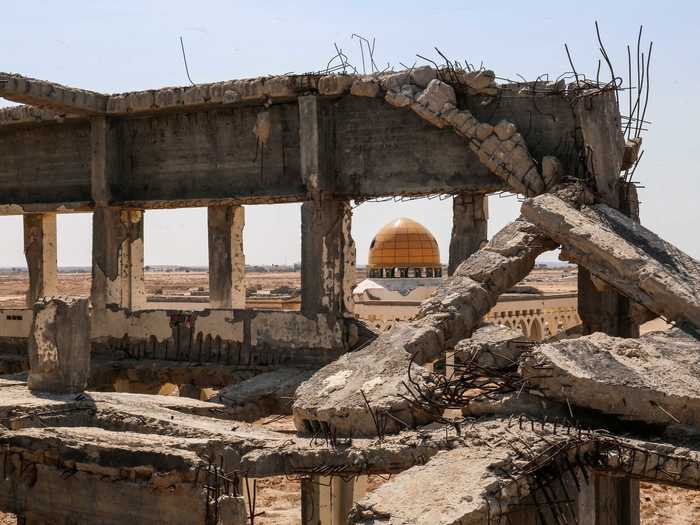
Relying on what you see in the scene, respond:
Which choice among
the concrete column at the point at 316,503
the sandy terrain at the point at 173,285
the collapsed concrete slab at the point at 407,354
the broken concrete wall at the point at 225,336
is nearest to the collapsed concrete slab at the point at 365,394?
the collapsed concrete slab at the point at 407,354

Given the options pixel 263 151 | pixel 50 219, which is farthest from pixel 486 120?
pixel 50 219

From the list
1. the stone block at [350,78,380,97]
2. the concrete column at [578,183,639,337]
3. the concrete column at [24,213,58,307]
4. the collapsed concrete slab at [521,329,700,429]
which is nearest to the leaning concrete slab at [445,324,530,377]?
the collapsed concrete slab at [521,329,700,429]

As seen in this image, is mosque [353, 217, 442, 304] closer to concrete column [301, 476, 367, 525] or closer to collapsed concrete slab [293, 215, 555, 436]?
concrete column [301, 476, 367, 525]

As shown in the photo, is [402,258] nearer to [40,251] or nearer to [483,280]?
[40,251]

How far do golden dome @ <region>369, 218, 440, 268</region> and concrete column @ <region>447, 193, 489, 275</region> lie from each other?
17.8 meters

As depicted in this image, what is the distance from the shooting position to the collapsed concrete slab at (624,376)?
22.2 ft

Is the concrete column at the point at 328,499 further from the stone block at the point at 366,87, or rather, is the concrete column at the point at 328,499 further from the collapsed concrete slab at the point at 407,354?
the stone block at the point at 366,87

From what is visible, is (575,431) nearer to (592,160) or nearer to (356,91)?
(592,160)

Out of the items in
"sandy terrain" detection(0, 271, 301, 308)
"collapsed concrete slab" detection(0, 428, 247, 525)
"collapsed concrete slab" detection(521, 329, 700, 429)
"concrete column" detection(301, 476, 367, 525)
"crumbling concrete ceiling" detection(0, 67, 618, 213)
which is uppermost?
"crumbling concrete ceiling" detection(0, 67, 618, 213)

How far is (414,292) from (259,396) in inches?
526

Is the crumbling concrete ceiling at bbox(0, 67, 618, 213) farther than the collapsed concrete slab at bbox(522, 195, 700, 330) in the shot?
Yes

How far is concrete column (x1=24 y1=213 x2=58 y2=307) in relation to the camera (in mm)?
14789

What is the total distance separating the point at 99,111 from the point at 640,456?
380 inches

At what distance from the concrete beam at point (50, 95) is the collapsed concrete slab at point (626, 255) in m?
6.90
